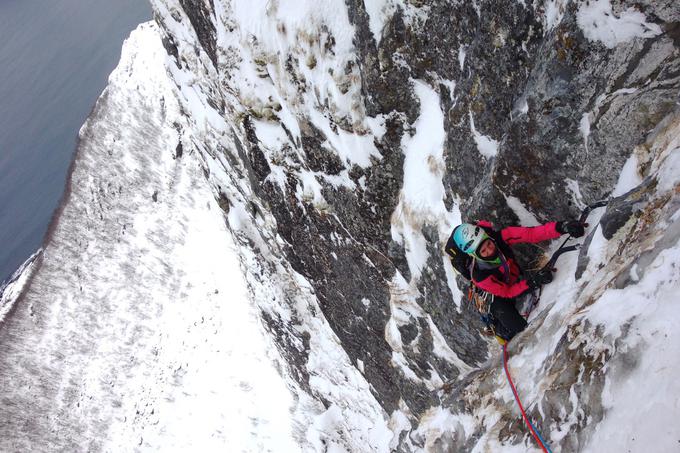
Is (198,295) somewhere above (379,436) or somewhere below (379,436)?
above

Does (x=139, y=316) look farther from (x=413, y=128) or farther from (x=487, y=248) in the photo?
(x=487, y=248)

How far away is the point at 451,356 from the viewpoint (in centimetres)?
948

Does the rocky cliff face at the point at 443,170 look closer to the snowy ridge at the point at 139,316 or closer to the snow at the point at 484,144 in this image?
the snow at the point at 484,144

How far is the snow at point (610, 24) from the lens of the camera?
4832mm

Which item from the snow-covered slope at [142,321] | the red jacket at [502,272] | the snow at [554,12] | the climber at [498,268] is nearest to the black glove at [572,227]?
the climber at [498,268]

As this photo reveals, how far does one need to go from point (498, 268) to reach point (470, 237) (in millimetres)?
789

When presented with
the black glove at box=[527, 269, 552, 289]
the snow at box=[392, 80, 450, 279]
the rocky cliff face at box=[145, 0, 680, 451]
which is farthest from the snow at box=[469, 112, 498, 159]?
the black glove at box=[527, 269, 552, 289]

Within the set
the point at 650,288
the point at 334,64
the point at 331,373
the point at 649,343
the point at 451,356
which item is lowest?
the point at 649,343

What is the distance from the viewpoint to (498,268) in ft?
22.4

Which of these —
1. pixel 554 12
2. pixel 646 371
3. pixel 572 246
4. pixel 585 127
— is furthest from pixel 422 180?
pixel 646 371

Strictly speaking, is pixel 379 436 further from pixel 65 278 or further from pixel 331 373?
pixel 65 278

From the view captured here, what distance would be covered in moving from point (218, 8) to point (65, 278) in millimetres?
32167

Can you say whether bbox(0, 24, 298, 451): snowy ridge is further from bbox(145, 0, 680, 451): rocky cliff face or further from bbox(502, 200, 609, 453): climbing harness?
bbox(502, 200, 609, 453): climbing harness

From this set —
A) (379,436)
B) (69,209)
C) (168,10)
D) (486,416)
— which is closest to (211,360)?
(379,436)
